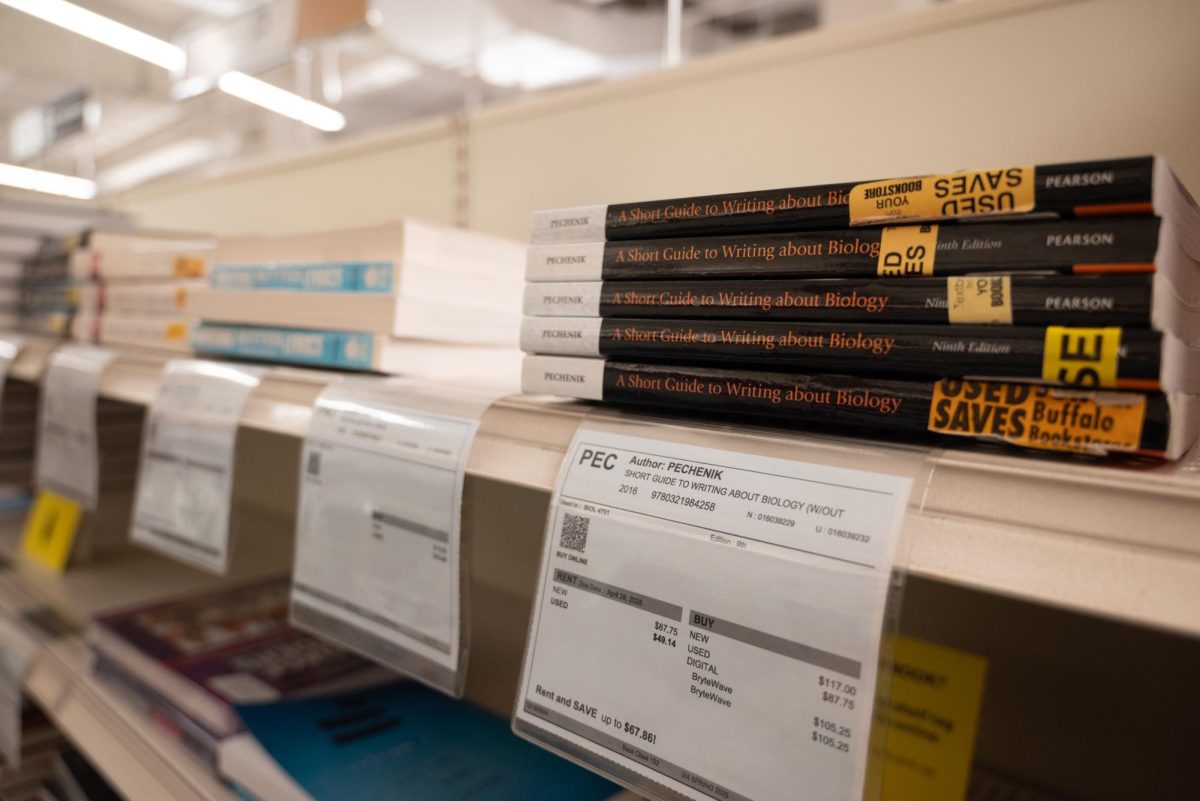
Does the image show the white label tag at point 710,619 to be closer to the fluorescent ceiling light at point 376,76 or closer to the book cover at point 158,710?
the book cover at point 158,710

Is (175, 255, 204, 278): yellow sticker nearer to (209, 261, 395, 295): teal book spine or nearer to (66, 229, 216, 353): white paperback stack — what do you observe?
(66, 229, 216, 353): white paperback stack

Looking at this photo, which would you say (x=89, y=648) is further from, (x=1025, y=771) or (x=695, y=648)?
(x=1025, y=771)

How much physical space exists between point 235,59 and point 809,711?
1.82 metres

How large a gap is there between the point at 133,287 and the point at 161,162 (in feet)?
35.6

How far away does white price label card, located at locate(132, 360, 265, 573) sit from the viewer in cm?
77

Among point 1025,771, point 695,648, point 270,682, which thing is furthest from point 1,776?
point 1025,771

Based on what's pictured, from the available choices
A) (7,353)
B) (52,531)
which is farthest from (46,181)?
(7,353)

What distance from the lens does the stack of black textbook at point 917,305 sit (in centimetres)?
33

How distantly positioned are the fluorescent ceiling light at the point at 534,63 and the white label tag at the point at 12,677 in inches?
192

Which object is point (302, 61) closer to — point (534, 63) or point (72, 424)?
point (72, 424)

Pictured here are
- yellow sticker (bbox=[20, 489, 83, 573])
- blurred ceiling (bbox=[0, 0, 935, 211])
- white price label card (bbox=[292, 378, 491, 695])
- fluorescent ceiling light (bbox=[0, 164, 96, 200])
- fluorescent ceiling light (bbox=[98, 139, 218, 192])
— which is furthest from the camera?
fluorescent ceiling light (bbox=[98, 139, 218, 192])

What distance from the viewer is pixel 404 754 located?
0.77 metres

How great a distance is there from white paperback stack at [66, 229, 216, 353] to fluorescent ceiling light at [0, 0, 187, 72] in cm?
75

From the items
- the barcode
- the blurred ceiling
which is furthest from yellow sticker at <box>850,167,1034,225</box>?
the blurred ceiling
